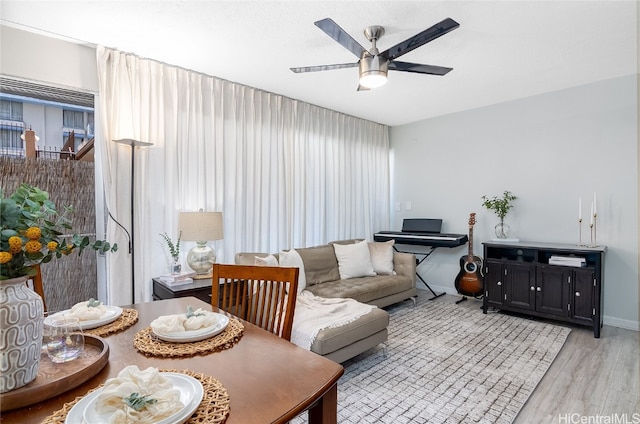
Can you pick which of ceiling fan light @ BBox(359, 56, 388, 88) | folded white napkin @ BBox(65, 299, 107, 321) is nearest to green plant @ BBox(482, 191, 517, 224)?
ceiling fan light @ BBox(359, 56, 388, 88)

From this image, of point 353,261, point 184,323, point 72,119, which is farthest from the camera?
point 353,261

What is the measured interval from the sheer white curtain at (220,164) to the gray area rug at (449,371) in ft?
5.70

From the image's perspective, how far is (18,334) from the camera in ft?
2.62

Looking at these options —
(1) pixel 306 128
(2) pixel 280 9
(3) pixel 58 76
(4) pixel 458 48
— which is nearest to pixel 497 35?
(4) pixel 458 48

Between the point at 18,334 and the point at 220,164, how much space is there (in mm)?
2737

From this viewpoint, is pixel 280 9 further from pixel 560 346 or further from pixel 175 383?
pixel 560 346

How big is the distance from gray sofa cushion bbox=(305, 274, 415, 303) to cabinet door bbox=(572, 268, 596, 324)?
5.45 feet

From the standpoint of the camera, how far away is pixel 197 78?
129 inches

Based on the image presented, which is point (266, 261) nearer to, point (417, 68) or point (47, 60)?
point (417, 68)

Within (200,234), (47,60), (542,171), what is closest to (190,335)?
(200,234)

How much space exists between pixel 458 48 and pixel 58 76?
10.7 ft

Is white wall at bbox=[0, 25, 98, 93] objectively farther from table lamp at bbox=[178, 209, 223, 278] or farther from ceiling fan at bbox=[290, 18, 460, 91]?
ceiling fan at bbox=[290, 18, 460, 91]

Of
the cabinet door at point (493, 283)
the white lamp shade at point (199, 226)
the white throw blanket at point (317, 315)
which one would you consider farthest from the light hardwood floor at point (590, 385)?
the white lamp shade at point (199, 226)

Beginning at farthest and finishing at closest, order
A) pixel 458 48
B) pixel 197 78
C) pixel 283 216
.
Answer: pixel 283 216
pixel 197 78
pixel 458 48
